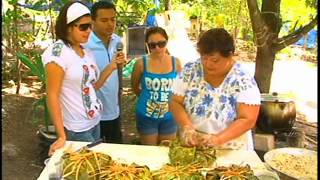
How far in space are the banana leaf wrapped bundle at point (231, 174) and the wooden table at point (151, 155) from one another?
29cm

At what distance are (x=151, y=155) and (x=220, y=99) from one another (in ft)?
1.43

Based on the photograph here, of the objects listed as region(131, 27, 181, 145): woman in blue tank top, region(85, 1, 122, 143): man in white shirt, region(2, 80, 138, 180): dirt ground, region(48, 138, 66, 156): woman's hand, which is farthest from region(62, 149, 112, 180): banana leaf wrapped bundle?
region(2, 80, 138, 180): dirt ground

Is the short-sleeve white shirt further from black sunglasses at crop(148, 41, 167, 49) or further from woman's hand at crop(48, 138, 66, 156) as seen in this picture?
black sunglasses at crop(148, 41, 167, 49)

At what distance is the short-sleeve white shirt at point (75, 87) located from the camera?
7.52 ft

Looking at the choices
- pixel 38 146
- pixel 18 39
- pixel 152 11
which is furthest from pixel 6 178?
pixel 152 11

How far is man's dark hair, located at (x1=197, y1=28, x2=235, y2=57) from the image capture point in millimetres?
2117

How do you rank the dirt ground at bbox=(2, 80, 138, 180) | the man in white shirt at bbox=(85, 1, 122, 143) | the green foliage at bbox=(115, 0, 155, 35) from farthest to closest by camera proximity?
the green foliage at bbox=(115, 0, 155, 35) < the dirt ground at bbox=(2, 80, 138, 180) < the man in white shirt at bbox=(85, 1, 122, 143)

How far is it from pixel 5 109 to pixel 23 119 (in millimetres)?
401

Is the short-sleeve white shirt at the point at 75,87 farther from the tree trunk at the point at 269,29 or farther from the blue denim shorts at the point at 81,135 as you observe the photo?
the tree trunk at the point at 269,29

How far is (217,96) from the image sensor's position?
2227 mm

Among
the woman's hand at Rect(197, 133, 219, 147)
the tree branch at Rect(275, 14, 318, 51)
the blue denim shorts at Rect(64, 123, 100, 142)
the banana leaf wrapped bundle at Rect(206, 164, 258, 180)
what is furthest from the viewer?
the tree branch at Rect(275, 14, 318, 51)

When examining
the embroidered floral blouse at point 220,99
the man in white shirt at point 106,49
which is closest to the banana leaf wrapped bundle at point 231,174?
the embroidered floral blouse at point 220,99

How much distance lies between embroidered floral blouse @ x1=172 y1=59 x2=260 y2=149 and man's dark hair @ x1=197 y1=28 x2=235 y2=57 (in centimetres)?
14

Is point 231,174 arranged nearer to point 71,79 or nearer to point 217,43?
point 217,43
